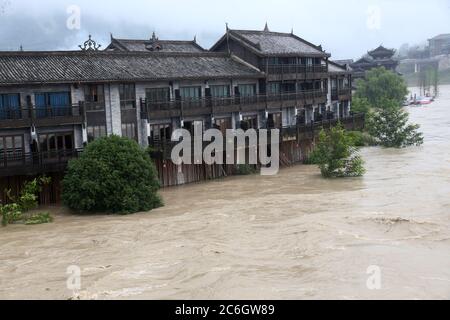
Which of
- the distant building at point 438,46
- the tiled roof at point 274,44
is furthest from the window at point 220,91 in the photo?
the distant building at point 438,46

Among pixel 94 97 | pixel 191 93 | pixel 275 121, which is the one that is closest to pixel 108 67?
pixel 94 97

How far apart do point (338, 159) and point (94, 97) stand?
54.6ft

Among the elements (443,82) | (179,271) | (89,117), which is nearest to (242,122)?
(89,117)

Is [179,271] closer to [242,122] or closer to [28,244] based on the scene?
[28,244]

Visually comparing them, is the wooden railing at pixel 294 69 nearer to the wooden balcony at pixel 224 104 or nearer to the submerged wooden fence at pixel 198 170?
the wooden balcony at pixel 224 104

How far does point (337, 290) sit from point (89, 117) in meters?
21.7

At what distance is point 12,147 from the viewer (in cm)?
3191

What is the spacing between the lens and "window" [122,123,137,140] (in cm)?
3684

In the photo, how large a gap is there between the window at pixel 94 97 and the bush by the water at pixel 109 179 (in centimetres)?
485

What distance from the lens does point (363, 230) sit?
977 inches

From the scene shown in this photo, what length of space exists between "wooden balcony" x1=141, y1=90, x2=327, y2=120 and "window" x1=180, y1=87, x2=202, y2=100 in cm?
65

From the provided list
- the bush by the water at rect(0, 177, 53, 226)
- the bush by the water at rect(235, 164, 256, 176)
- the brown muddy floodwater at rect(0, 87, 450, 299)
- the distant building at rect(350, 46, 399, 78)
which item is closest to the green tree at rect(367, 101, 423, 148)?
the bush by the water at rect(235, 164, 256, 176)

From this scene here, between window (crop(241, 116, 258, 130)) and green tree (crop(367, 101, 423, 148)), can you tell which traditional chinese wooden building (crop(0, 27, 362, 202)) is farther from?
green tree (crop(367, 101, 423, 148))

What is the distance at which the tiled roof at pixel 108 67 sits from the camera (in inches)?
1302
